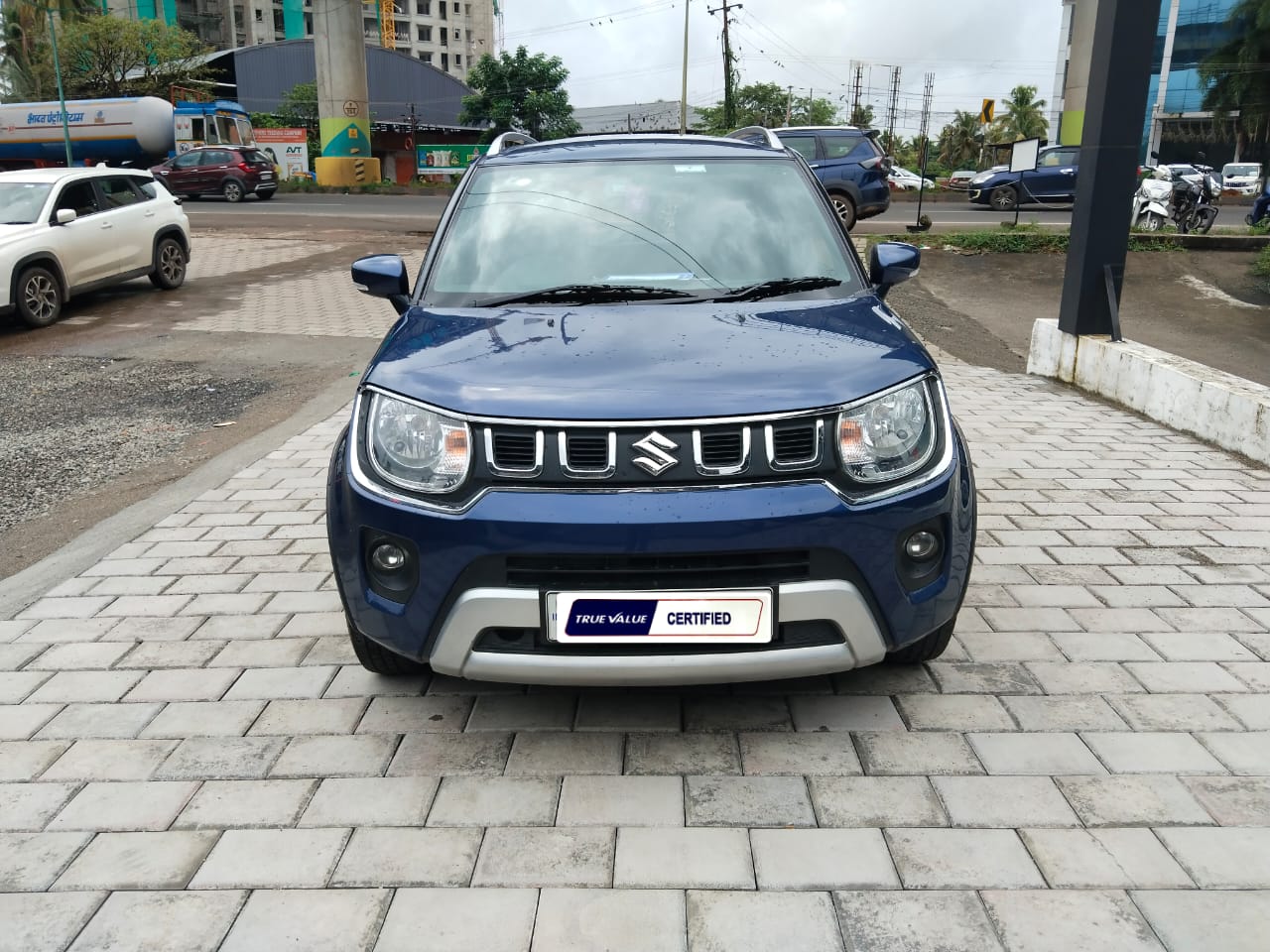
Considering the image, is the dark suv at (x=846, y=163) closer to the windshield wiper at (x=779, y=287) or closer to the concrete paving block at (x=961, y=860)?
the windshield wiper at (x=779, y=287)

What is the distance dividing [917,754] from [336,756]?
1.66 metres

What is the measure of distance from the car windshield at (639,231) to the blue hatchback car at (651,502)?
1.50 ft

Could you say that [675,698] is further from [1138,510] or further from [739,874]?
[1138,510]

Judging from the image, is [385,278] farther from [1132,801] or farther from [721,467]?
[1132,801]

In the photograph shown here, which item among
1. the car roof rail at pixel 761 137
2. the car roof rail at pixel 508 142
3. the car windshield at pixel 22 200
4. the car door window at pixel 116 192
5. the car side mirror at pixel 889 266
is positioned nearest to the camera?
the car side mirror at pixel 889 266

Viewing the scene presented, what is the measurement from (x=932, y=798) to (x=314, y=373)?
7579 mm

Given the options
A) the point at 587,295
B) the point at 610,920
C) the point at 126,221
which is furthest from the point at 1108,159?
the point at 126,221

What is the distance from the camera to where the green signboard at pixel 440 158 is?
180 feet

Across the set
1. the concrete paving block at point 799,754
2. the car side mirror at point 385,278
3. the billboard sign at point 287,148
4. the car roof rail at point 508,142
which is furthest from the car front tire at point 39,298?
the billboard sign at point 287,148

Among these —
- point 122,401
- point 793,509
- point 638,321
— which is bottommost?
point 122,401

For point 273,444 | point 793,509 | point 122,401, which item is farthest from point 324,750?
point 122,401

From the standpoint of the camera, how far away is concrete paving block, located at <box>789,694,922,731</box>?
3162 mm

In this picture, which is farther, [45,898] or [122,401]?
[122,401]

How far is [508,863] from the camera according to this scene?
253 cm
